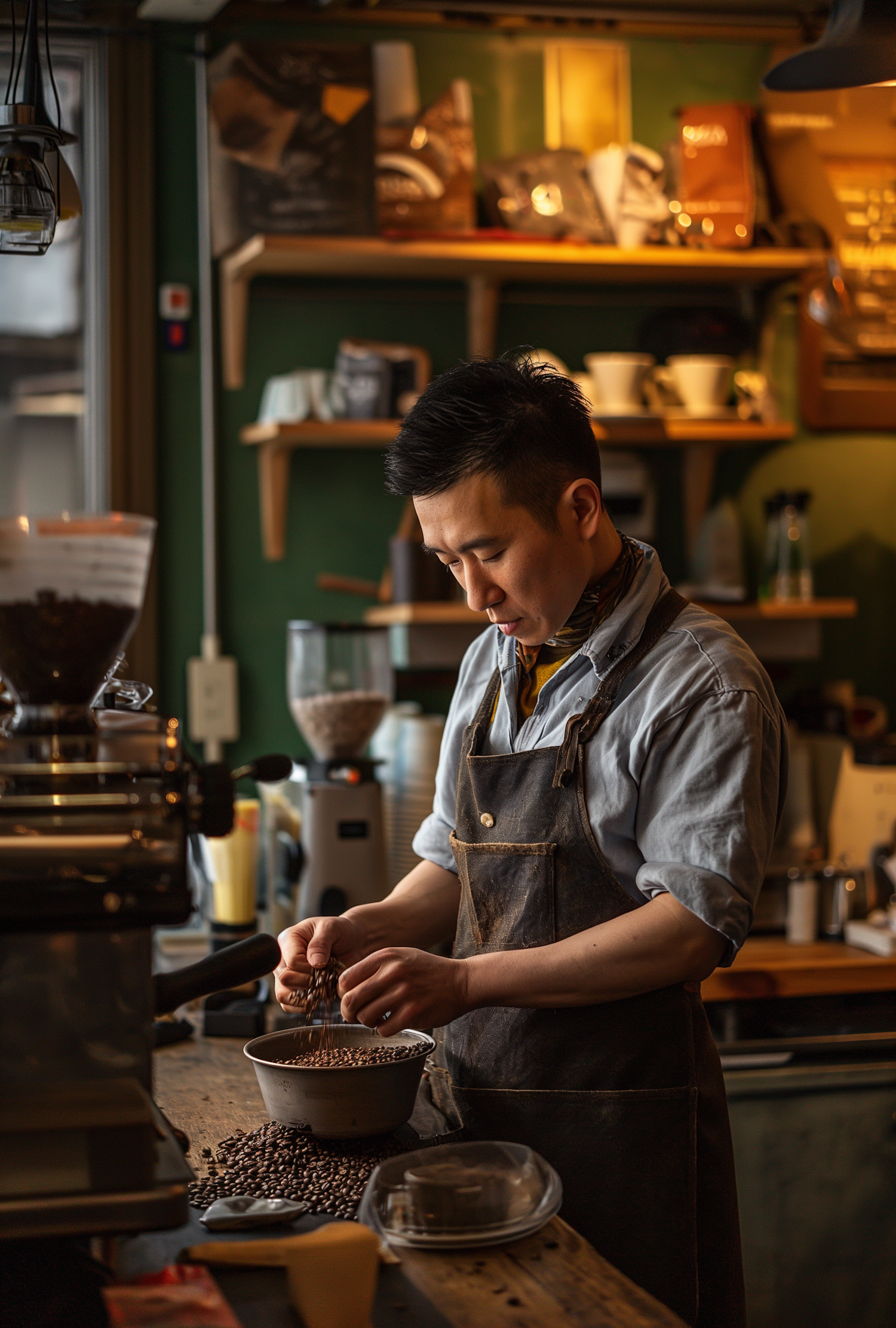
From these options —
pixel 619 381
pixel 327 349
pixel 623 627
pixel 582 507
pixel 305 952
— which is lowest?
pixel 305 952

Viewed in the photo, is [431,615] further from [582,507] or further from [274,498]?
[582,507]

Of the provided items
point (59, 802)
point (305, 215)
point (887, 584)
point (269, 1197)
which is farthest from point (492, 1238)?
point (887, 584)

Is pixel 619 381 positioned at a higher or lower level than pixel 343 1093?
higher

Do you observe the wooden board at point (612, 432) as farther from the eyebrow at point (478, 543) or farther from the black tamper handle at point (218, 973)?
the black tamper handle at point (218, 973)

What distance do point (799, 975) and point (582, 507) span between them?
4.95ft

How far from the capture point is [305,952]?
1575 millimetres

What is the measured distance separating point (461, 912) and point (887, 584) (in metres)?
2.21

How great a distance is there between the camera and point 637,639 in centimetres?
158

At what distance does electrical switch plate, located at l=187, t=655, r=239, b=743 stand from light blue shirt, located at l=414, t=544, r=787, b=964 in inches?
Answer: 61.8

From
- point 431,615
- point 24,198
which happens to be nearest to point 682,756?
point 24,198

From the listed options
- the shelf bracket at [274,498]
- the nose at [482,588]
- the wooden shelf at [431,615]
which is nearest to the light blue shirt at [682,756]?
the nose at [482,588]

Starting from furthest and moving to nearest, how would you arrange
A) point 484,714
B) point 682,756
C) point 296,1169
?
point 484,714
point 682,756
point 296,1169

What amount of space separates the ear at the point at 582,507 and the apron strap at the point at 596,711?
0.46 feet

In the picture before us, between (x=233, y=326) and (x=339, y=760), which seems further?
(x=233, y=326)
